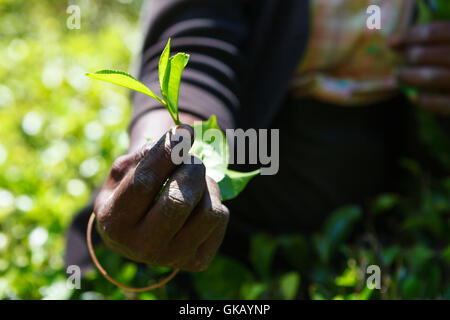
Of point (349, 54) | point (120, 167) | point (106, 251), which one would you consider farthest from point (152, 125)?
point (349, 54)

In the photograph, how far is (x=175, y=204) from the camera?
555mm

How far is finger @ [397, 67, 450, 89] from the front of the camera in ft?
3.43

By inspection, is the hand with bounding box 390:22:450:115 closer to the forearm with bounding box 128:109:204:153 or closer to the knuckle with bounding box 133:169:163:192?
the forearm with bounding box 128:109:204:153

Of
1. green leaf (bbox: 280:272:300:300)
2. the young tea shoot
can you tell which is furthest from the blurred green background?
the young tea shoot

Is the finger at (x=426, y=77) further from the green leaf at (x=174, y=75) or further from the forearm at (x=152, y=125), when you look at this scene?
the green leaf at (x=174, y=75)

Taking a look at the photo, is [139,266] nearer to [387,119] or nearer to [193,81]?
[193,81]

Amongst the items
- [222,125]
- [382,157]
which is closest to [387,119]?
[382,157]

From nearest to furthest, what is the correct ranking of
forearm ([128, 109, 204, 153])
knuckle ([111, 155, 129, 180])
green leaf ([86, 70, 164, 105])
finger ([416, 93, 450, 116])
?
green leaf ([86, 70, 164, 105]), knuckle ([111, 155, 129, 180]), forearm ([128, 109, 204, 153]), finger ([416, 93, 450, 116])

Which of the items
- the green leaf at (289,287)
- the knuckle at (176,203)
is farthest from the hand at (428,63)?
the knuckle at (176,203)

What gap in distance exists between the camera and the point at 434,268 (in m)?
0.94

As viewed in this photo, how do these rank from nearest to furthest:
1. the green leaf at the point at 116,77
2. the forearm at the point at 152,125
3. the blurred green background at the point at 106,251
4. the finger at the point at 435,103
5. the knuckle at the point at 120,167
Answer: the green leaf at the point at 116,77 → the knuckle at the point at 120,167 → the forearm at the point at 152,125 → the blurred green background at the point at 106,251 → the finger at the point at 435,103

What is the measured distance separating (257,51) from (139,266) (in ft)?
1.76

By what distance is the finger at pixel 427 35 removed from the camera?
1.04 metres

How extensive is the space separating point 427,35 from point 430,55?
44 mm
